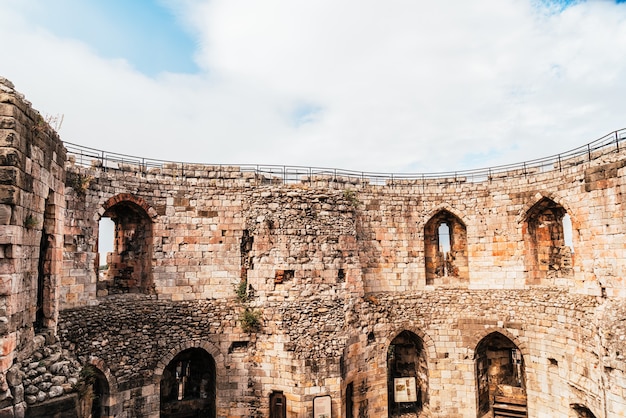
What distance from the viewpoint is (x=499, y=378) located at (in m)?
17.1

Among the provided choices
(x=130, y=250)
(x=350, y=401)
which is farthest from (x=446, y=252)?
(x=130, y=250)

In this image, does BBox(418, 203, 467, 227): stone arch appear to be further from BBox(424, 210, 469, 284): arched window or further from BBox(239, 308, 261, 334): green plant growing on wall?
BBox(239, 308, 261, 334): green plant growing on wall

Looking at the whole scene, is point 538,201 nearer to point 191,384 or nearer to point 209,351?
point 209,351

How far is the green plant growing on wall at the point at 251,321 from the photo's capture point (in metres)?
14.1

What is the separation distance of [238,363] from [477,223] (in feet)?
34.2

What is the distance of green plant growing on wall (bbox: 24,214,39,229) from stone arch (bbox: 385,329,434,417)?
12.5 meters

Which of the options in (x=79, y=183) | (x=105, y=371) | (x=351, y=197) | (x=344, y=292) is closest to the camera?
(x=105, y=371)

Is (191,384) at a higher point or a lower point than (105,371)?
lower

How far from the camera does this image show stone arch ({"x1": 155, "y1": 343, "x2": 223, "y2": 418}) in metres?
14.7

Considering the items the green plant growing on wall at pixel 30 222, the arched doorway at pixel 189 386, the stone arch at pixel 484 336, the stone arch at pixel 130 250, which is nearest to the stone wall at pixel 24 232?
the green plant growing on wall at pixel 30 222

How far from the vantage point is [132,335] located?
13125 mm

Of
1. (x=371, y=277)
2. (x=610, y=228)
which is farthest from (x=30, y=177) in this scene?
(x=610, y=228)

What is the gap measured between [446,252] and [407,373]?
208 inches

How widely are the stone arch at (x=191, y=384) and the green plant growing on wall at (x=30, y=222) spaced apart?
791 centimetres
